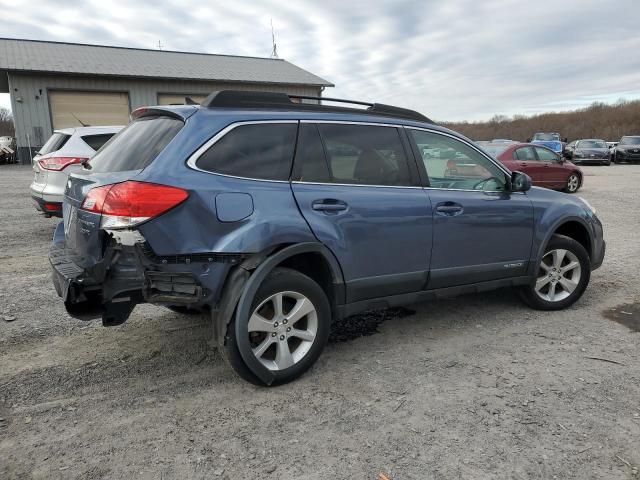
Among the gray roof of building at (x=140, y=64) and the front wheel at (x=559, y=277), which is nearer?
the front wheel at (x=559, y=277)

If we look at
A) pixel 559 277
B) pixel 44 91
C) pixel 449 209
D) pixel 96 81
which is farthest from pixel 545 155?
pixel 44 91

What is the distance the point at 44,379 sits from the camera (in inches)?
129

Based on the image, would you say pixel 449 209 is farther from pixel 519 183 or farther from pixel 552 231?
pixel 552 231

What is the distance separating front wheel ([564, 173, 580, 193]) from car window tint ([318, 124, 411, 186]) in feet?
43.0

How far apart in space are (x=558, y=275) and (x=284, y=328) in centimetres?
288

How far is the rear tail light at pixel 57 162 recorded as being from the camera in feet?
23.4

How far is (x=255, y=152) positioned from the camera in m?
3.17

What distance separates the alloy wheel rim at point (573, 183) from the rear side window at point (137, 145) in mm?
14562

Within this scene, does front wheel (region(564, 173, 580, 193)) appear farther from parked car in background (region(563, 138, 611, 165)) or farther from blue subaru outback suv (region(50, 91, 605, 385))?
parked car in background (region(563, 138, 611, 165))

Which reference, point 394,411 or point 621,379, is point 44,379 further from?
point 621,379

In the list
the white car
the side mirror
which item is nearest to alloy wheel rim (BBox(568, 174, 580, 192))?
the side mirror

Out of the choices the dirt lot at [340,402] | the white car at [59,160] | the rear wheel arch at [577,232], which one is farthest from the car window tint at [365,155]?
the white car at [59,160]

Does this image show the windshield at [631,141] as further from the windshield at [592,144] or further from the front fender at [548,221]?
the front fender at [548,221]

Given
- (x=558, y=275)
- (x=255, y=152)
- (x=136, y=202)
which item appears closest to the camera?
(x=136, y=202)
